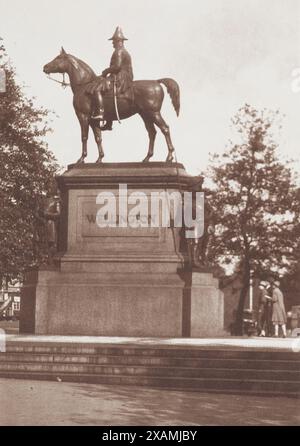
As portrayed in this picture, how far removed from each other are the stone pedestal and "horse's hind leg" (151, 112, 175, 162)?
467mm

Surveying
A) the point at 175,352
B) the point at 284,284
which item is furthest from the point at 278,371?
the point at 284,284

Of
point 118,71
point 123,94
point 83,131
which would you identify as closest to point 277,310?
point 83,131

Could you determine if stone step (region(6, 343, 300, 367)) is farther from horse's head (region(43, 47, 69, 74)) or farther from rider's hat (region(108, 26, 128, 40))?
rider's hat (region(108, 26, 128, 40))

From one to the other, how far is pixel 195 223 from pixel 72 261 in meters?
3.16

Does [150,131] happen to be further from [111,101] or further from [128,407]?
[128,407]

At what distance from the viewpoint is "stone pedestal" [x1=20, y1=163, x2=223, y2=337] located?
757 inches

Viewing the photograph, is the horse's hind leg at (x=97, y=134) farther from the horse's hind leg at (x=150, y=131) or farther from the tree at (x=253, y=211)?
the tree at (x=253, y=211)

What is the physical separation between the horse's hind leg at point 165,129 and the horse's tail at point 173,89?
50cm

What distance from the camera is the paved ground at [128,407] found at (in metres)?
9.75

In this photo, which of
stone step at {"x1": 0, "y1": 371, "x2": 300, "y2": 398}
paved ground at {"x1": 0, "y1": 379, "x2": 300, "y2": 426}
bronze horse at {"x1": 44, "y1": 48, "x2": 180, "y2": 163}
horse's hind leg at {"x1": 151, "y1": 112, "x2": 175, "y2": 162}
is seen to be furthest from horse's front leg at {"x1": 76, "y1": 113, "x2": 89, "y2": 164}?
paved ground at {"x1": 0, "y1": 379, "x2": 300, "y2": 426}

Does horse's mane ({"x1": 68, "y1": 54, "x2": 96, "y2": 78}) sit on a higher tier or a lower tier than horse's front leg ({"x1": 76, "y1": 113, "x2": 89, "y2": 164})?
higher

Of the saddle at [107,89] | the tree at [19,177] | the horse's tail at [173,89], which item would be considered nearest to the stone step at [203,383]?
the saddle at [107,89]

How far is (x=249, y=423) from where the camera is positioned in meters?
9.95
